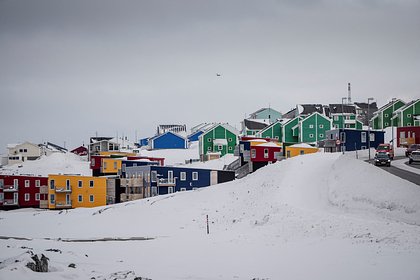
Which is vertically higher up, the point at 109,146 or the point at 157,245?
the point at 109,146

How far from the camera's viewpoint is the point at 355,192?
33.0m

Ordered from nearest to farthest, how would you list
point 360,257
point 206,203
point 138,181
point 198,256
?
point 360,257
point 198,256
point 206,203
point 138,181

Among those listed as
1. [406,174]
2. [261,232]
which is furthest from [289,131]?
[261,232]

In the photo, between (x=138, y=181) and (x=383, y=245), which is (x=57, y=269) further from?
(x=138, y=181)

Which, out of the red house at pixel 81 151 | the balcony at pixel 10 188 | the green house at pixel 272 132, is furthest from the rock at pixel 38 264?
the red house at pixel 81 151

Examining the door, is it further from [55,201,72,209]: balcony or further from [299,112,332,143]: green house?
[299,112,332,143]: green house

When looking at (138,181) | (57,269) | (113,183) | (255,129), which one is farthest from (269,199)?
(255,129)

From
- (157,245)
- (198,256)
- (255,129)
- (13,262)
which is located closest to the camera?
(13,262)

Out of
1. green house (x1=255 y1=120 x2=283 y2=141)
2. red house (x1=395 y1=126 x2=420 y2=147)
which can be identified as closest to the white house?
green house (x1=255 y1=120 x2=283 y2=141)

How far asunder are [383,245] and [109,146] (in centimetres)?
10016

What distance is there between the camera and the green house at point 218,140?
10250 cm

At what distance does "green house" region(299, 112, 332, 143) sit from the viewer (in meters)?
97.9

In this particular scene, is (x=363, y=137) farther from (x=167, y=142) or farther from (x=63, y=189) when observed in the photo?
(x=167, y=142)

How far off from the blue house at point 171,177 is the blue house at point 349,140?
17.2m
